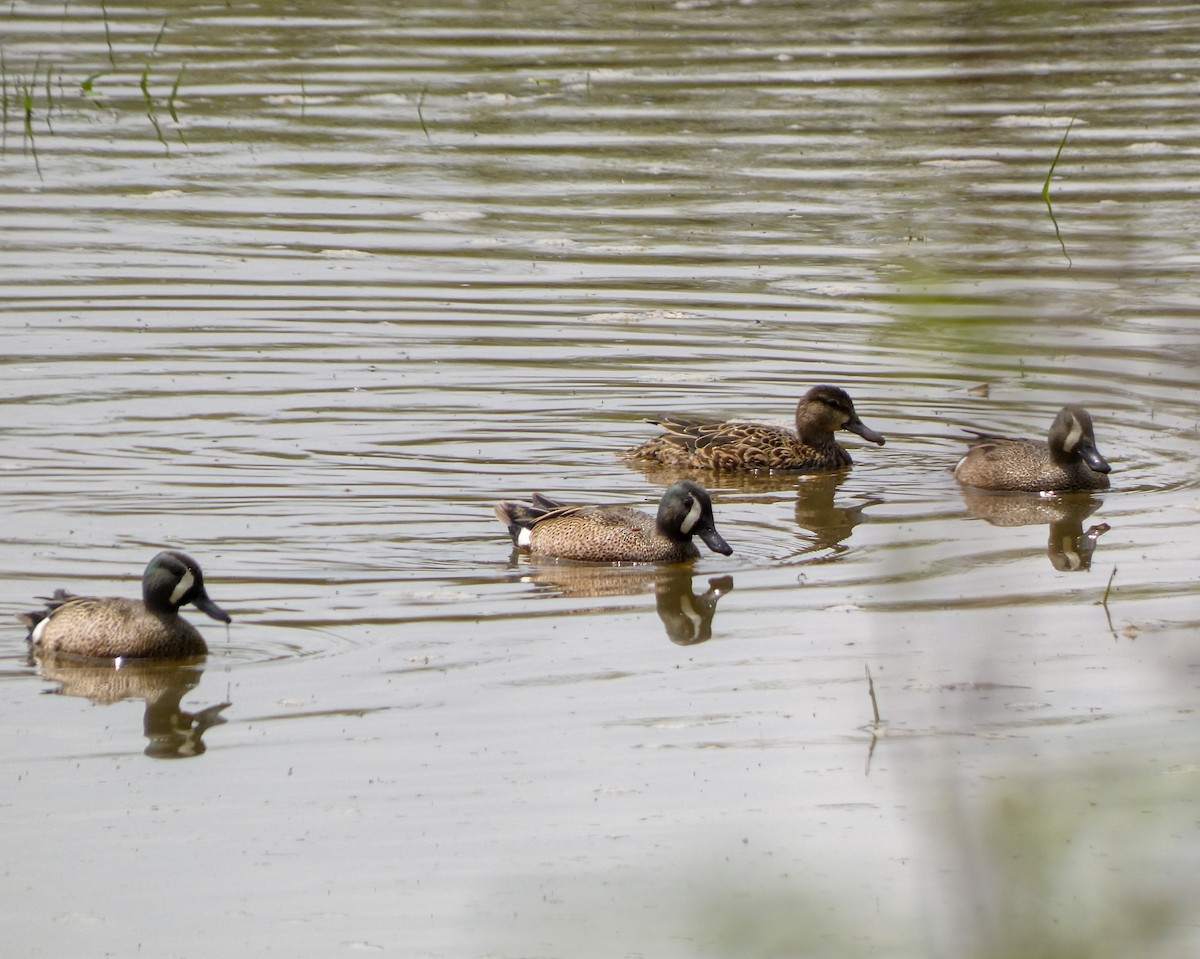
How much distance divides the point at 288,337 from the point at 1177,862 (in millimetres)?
10254

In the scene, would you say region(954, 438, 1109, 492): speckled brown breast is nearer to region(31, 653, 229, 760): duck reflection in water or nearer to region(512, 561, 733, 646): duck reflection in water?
region(512, 561, 733, 646): duck reflection in water

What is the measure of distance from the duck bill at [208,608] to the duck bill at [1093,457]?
460 cm

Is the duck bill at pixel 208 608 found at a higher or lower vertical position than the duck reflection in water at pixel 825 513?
lower

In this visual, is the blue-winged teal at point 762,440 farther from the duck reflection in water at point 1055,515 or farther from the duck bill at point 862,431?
the duck reflection in water at point 1055,515

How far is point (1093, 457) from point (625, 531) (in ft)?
8.60

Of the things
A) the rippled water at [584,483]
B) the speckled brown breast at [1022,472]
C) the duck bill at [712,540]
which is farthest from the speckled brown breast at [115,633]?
the speckled brown breast at [1022,472]

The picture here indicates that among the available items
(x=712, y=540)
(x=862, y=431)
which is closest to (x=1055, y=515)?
(x=862, y=431)

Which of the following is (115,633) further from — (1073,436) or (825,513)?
(1073,436)

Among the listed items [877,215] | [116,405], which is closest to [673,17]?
[877,215]

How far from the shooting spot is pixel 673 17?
909 inches

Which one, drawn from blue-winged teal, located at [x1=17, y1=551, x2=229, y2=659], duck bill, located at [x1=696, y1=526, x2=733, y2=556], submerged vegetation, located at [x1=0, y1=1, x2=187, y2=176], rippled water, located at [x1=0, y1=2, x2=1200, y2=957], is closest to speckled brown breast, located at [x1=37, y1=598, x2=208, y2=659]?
blue-winged teal, located at [x1=17, y1=551, x2=229, y2=659]

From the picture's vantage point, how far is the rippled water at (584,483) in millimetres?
4906

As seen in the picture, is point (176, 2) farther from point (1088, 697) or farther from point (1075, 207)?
point (1088, 697)

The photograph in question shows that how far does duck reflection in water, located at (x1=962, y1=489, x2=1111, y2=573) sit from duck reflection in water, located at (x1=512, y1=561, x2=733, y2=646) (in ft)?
5.22
